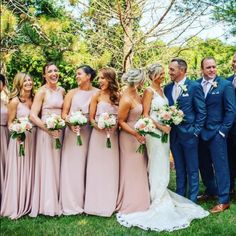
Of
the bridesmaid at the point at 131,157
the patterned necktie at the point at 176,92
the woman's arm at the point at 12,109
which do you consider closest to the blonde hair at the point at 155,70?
the bridesmaid at the point at 131,157

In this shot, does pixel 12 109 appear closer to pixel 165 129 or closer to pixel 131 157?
pixel 131 157

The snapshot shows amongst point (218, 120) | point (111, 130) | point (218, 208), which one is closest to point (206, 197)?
point (218, 208)

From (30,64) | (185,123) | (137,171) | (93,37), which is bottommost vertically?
(137,171)

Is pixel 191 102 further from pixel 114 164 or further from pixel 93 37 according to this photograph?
pixel 93 37

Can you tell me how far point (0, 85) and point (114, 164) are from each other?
6.01 feet

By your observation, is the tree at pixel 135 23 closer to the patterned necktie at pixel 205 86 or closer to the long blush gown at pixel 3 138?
the patterned necktie at pixel 205 86

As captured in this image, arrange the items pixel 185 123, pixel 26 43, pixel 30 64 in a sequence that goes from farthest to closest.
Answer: pixel 30 64
pixel 26 43
pixel 185 123

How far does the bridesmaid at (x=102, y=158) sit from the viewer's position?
550cm

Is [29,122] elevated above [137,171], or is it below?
above

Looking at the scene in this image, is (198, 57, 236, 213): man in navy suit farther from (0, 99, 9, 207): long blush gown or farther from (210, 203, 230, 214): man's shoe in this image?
(0, 99, 9, 207): long blush gown

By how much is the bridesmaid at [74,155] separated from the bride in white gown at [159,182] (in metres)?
0.66

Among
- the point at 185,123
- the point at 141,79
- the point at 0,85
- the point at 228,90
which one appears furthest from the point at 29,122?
the point at 228,90

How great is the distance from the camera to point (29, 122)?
527 centimetres

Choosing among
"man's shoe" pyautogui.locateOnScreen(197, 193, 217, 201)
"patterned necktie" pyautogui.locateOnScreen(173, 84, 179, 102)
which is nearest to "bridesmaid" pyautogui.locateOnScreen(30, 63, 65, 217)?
"patterned necktie" pyautogui.locateOnScreen(173, 84, 179, 102)
